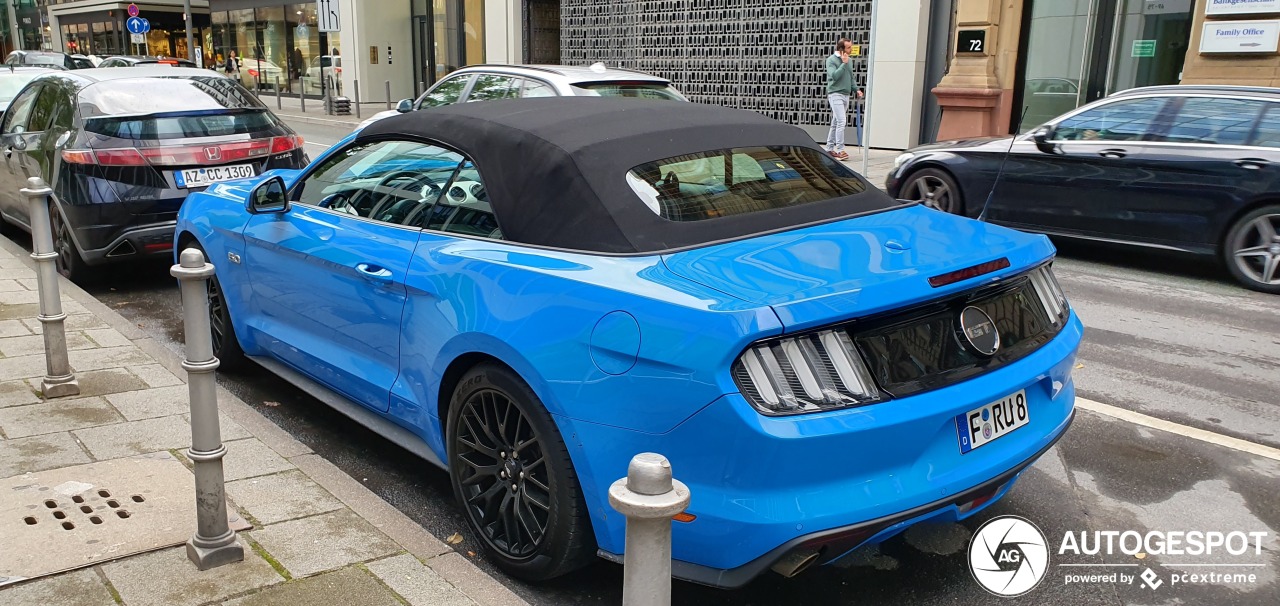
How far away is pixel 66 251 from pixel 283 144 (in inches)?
73.2

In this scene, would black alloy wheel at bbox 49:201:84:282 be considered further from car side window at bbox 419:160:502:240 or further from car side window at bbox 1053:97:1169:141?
car side window at bbox 1053:97:1169:141

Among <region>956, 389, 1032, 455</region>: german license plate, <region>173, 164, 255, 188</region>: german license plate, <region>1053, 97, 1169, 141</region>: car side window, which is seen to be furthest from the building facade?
<region>956, 389, 1032, 455</region>: german license plate

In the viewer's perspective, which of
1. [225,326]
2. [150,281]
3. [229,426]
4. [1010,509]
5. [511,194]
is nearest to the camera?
[511,194]

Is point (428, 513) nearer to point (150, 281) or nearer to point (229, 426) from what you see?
point (229, 426)

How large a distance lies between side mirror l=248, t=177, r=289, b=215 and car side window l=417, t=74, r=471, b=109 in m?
6.65

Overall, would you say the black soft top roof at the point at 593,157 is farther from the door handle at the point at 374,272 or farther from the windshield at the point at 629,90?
the windshield at the point at 629,90

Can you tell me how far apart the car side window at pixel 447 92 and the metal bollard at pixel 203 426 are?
337 inches

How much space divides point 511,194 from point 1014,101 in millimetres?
14783

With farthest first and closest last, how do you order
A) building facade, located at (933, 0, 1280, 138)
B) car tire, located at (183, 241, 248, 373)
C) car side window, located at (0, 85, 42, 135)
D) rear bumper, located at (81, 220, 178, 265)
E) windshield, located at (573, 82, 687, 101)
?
building facade, located at (933, 0, 1280, 138)
windshield, located at (573, 82, 687, 101)
car side window, located at (0, 85, 42, 135)
rear bumper, located at (81, 220, 178, 265)
car tire, located at (183, 241, 248, 373)

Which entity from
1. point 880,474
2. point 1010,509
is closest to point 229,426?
point 880,474

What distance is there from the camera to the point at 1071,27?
1578 cm

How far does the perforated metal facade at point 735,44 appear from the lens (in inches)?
749

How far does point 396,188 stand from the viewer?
4.21m

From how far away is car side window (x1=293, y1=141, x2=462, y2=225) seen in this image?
13.2 feet
